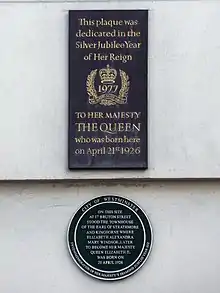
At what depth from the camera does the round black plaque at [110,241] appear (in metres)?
9.45

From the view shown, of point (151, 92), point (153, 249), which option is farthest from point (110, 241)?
point (151, 92)

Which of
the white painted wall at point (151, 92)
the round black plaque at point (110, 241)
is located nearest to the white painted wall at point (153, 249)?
the round black plaque at point (110, 241)

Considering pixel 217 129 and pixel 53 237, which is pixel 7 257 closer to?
pixel 53 237

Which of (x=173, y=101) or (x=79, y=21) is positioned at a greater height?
(x=79, y=21)

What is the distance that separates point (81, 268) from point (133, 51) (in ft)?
6.96

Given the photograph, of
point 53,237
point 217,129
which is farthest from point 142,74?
point 53,237

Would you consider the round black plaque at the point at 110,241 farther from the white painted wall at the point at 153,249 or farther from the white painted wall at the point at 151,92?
the white painted wall at the point at 151,92

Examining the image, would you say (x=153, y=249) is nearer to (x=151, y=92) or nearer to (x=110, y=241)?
(x=110, y=241)

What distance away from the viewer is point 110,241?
9.47m

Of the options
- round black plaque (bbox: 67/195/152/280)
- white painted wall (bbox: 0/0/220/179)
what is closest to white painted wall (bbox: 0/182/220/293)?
round black plaque (bbox: 67/195/152/280)

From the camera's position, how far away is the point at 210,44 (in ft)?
31.3

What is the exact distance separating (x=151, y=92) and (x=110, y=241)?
1.47 metres

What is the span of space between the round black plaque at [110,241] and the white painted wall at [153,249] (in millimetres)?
71

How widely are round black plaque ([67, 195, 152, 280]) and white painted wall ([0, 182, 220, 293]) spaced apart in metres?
0.07
